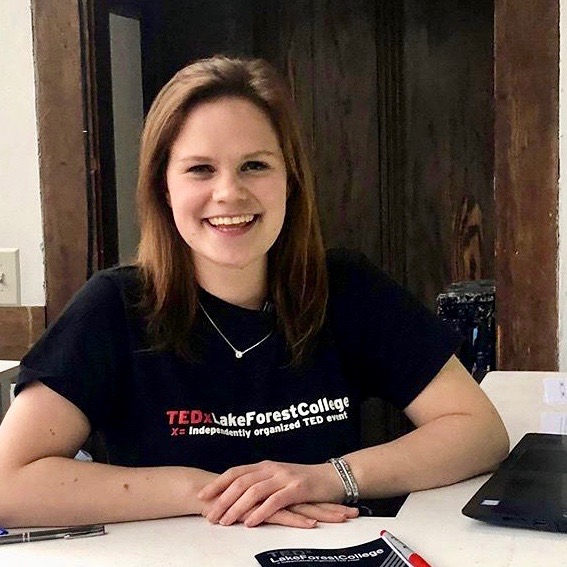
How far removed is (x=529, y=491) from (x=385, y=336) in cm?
36

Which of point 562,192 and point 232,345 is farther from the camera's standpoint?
point 562,192

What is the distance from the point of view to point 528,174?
2.03 meters

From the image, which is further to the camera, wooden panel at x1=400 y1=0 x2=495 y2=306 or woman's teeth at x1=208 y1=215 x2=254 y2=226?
wooden panel at x1=400 y1=0 x2=495 y2=306

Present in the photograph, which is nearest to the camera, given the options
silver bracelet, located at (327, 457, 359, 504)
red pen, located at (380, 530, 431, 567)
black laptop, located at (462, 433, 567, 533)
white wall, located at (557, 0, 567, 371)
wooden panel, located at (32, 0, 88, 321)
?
red pen, located at (380, 530, 431, 567)

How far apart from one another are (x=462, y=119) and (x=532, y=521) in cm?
195

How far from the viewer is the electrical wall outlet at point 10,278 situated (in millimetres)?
2242

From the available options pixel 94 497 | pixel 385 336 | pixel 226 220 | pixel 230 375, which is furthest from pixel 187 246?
pixel 94 497

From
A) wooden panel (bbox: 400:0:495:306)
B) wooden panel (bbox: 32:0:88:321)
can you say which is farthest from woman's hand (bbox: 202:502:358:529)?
wooden panel (bbox: 400:0:495:306)

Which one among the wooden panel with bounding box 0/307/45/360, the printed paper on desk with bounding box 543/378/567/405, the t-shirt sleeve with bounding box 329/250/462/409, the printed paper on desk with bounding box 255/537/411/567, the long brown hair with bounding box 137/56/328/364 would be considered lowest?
the printed paper on desk with bounding box 543/378/567/405

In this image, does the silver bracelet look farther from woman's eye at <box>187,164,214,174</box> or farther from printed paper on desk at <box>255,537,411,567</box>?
woman's eye at <box>187,164,214,174</box>

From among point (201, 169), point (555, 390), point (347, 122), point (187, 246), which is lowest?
point (555, 390)

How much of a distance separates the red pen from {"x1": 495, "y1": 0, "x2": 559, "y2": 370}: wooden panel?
46.1 inches

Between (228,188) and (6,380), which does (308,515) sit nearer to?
(228,188)

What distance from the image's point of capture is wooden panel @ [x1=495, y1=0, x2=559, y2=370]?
6.56ft
